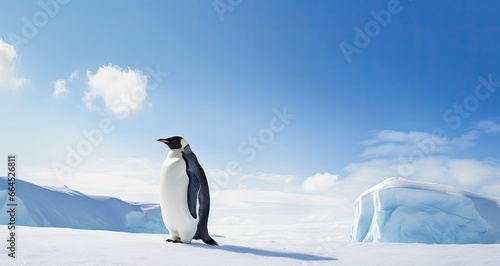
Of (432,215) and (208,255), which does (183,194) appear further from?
(432,215)

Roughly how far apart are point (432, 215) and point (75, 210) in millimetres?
16859

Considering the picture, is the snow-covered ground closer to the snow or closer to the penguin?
the penguin

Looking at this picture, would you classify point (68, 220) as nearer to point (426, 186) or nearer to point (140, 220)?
point (140, 220)

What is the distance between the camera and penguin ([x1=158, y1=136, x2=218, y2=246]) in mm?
4320

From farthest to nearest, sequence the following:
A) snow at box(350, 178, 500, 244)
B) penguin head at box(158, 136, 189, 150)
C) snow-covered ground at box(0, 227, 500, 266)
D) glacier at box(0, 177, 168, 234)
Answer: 1. glacier at box(0, 177, 168, 234)
2. snow at box(350, 178, 500, 244)
3. penguin head at box(158, 136, 189, 150)
4. snow-covered ground at box(0, 227, 500, 266)

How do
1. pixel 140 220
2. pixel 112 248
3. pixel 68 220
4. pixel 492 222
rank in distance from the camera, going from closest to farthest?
1. pixel 112 248
2. pixel 492 222
3. pixel 68 220
4. pixel 140 220

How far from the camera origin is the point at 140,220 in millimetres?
22734

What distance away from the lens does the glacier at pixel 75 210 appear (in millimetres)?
16828

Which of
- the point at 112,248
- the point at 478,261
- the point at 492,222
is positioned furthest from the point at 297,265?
the point at 492,222

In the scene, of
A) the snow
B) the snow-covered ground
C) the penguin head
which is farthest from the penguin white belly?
the snow

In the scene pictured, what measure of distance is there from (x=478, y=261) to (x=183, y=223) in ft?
9.68

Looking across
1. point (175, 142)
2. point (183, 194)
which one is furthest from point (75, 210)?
point (183, 194)

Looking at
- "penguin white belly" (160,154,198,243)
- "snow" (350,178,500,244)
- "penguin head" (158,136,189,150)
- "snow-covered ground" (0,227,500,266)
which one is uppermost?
"snow" (350,178,500,244)

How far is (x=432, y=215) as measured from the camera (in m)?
16.7
